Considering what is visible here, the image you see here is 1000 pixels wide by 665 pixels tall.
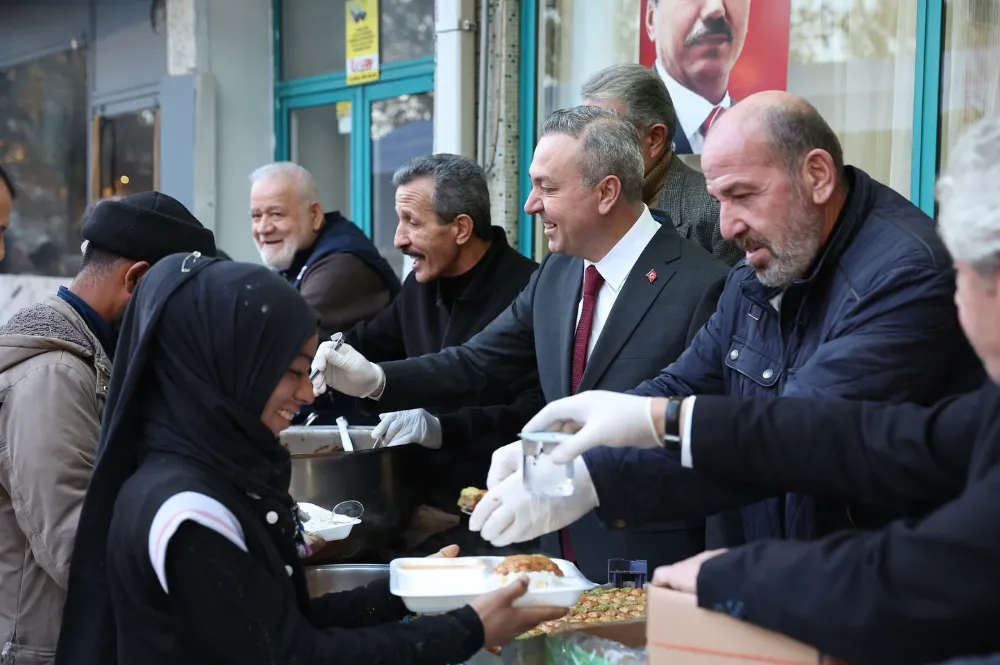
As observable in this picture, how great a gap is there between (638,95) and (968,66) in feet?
4.66

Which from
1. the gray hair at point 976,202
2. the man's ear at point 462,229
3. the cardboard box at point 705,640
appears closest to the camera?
the gray hair at point 976,202

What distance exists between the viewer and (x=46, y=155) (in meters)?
10.0

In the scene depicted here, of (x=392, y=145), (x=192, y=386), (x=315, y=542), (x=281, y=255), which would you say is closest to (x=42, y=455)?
(x=192, y=386)

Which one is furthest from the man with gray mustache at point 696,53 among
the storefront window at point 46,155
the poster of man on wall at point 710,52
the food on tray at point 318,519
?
the storefront window at point 46,155

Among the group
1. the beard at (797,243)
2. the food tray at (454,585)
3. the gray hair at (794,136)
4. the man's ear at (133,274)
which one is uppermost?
the gray hair at (794,136)

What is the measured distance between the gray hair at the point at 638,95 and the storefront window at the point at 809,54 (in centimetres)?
110

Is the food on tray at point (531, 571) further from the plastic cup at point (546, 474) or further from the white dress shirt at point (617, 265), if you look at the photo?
the white dress shirt at point (617, 265)

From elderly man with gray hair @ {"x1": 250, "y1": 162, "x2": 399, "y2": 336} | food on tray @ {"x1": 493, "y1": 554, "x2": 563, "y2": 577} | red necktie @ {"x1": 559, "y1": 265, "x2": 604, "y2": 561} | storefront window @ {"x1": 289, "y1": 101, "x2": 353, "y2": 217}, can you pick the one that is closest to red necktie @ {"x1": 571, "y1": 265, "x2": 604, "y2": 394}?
red necktie @ {"x1": 559, "y1": 265, "x2": 604, "y2": 561}

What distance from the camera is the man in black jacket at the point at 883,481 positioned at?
4.87 feet

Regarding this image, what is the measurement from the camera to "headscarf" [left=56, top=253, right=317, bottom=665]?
6.71ft

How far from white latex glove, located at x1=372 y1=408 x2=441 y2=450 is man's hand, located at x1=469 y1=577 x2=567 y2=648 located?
155cm

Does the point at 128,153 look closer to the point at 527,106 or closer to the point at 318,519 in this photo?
the point at 527,106

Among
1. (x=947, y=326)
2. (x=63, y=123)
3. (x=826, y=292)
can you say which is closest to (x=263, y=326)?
(x=826, y=292)

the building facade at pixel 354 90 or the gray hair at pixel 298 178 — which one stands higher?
the building facade at pixel 354 90
